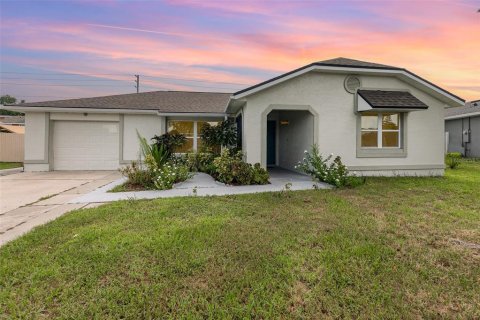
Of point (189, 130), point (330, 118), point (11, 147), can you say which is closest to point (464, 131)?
point (330, 118)

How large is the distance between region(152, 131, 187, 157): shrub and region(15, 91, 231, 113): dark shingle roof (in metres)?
1.46

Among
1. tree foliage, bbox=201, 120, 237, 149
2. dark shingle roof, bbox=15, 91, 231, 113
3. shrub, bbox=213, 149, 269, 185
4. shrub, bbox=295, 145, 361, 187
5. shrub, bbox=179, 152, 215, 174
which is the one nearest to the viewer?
shrub, bbox=295, 145, 361, 187

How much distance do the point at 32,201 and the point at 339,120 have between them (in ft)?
34.9

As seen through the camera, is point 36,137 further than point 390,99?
Yes

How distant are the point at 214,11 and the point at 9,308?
11085 mm

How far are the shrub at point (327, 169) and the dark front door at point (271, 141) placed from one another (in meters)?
4.39

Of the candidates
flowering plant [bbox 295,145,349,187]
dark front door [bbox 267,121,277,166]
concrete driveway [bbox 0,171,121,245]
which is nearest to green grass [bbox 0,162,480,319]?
concrete driveway [bbox 0,171,121,245]

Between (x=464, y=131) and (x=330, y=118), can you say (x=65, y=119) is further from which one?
(x=464, y=131)

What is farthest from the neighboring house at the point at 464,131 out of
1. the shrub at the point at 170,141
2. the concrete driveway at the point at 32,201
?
the concrete driveway at the point at 32,201

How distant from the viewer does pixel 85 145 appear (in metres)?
13.6

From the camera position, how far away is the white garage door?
13.4m

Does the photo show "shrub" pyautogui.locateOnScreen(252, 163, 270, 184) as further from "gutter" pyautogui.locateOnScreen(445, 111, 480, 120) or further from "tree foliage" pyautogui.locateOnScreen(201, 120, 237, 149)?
"gutter" pyautogui.locateOnScreen(445, 111, 480, 120)

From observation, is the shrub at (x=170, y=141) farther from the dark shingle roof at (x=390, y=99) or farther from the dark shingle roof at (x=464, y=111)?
the dark shingle roof at (x=464, y=111)

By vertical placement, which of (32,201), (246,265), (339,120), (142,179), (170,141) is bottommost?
(246,265)
